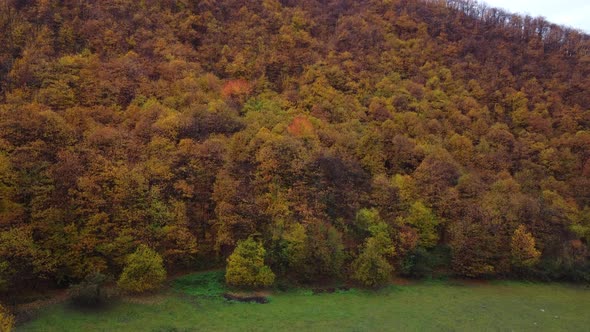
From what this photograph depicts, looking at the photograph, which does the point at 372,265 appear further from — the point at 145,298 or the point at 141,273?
the point at 141,273

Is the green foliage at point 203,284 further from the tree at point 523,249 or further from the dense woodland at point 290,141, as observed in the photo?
the tree at point 523,249

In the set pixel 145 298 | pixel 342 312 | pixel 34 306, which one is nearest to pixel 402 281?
pixel 342 312

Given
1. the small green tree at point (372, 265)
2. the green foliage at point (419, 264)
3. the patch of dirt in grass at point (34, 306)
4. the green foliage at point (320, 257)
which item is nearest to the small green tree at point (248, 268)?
the green foliage at point (320, 257)

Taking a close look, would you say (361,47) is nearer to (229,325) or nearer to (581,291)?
(581,291)

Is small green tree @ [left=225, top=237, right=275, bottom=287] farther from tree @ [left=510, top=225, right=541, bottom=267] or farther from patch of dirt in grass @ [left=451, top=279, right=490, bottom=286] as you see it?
tree @ [left=510, top=225, right=541, bottom=267]

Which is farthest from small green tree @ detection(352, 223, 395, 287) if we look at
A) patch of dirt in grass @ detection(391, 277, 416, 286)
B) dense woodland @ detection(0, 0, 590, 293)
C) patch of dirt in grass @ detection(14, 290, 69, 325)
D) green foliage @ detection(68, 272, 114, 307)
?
patch of dirt in grass @ detection(14, 290, 69, 325)

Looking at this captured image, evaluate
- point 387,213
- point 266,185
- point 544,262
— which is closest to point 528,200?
point 544,262
